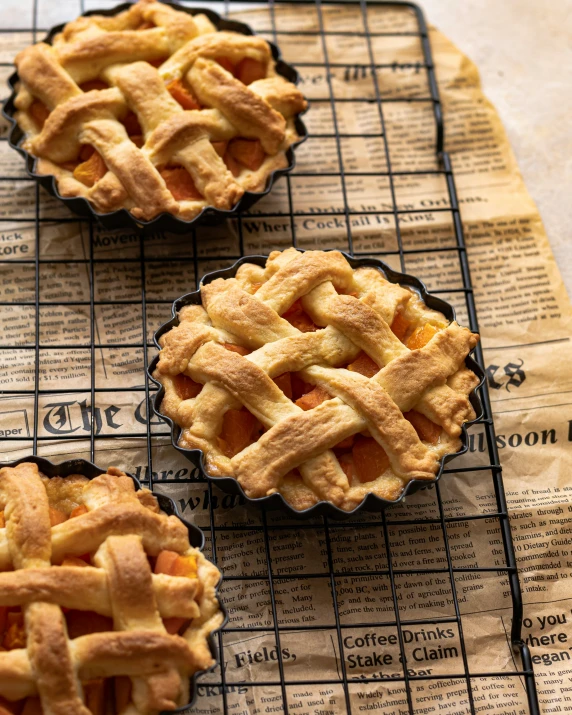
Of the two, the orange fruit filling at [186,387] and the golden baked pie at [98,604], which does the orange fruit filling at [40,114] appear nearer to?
the orange fruit filling at [186,387]

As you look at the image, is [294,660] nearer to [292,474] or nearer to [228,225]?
[292,474]

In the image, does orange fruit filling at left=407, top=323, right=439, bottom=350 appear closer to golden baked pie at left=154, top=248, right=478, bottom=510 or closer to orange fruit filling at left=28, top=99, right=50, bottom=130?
golden baked pie at left=154, top=248, right=478, bottom=510

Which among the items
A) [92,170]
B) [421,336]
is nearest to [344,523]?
[421,336]

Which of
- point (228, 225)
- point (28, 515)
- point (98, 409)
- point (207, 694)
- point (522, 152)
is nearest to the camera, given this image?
point (28, 515)

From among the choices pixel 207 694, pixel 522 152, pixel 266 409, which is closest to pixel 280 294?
pixel 266 409

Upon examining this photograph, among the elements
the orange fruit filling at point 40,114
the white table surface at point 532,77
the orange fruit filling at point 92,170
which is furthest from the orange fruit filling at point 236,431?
the white table surface at point 532,77

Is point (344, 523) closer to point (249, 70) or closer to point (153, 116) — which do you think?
point (153, 116)
